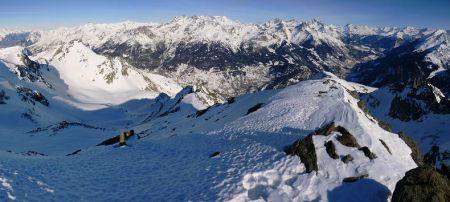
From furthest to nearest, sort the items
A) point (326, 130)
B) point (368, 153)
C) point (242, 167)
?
point (326, 130)
point (368, 153)
point (242, 167)

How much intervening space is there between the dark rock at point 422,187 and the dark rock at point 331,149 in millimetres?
6825

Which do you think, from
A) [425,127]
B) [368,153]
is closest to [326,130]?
[368,153]

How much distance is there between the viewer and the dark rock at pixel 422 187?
89.6 feet

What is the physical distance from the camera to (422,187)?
27641 millimetres

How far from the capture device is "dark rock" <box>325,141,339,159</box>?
3469 cm

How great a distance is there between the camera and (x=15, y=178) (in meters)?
32.4

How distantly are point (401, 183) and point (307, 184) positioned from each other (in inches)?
254

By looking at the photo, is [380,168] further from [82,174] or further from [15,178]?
[15,178]

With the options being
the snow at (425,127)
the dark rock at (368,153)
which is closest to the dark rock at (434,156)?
the snow at (425,127)

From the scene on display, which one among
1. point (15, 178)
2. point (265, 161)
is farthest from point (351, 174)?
point (15, 178)

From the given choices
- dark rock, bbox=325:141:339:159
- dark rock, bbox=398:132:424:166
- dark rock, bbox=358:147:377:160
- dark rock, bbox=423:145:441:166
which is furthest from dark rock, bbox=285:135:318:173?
dark rock, bbox=423:145:441:166

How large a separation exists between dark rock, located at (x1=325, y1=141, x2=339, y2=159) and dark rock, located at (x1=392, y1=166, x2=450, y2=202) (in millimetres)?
6825

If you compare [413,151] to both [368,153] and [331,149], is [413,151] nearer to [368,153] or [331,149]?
[368,153]

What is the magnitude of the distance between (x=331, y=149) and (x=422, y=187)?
353 inches
